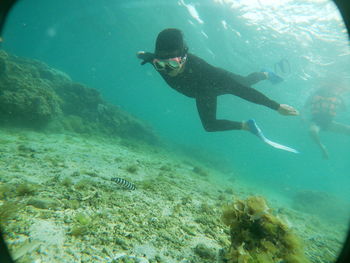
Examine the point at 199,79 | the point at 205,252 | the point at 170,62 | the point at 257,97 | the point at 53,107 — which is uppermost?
the point at 170,62

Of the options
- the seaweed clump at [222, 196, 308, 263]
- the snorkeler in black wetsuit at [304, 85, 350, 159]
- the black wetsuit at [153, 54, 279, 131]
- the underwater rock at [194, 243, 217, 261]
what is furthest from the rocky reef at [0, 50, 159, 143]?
the snorkeler in black wetsuit at [304, 85, 350, 159]

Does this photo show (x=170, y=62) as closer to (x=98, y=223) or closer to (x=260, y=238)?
(x=98, y=223)

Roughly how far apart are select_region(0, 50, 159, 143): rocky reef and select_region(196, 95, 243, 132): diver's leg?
9978 mm

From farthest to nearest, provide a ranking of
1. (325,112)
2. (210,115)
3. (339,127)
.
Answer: (339,127) < (325,112) < (210,115)

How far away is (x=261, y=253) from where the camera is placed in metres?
2.41

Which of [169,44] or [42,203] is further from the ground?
[169,44]

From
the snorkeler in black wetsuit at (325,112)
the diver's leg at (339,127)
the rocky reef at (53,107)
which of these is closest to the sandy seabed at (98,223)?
the rocky reef at (53,107)

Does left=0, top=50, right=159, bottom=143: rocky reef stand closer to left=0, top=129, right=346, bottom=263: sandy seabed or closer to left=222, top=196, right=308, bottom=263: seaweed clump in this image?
left=0, top=129, right=346, bottom=263: sandy seabed

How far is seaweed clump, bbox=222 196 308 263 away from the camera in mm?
2434

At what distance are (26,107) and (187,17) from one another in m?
21.6

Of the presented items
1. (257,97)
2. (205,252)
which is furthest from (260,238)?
(257,97)

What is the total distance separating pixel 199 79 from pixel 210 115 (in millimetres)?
1220

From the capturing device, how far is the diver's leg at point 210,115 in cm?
569

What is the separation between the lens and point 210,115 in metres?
5.85
